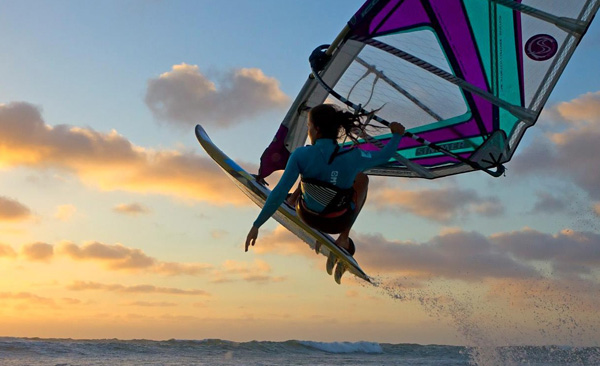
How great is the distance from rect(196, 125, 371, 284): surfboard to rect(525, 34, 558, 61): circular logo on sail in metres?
2.97

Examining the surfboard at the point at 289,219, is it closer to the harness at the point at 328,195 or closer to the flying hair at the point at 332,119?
the harness at the point at 328,195

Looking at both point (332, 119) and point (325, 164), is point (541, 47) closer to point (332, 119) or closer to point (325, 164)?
point (332, 119)

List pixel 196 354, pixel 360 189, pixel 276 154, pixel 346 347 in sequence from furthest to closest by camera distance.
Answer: pixel 346 347
pixel 196 354
pixel 276 154
pixel 360 189

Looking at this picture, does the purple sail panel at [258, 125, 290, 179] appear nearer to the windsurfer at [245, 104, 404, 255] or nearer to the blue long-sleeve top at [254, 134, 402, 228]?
the windsurfer at [245, 104, 404, 255]

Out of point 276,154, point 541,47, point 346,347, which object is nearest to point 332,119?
point 276,154

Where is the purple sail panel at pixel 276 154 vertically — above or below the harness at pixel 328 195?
above

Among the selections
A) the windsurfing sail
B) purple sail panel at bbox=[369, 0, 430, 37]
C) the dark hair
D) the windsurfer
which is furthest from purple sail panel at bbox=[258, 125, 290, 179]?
the dark hair

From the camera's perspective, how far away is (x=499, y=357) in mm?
12953

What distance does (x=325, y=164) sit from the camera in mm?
4934

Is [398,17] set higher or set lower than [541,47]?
higher

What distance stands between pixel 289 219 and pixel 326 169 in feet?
6.15

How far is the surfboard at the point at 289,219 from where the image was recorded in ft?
21.6

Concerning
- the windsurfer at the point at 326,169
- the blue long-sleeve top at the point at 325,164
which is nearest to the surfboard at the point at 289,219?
the windsurfer at the point at 326,169

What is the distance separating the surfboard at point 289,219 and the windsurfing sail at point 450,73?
35 cm
